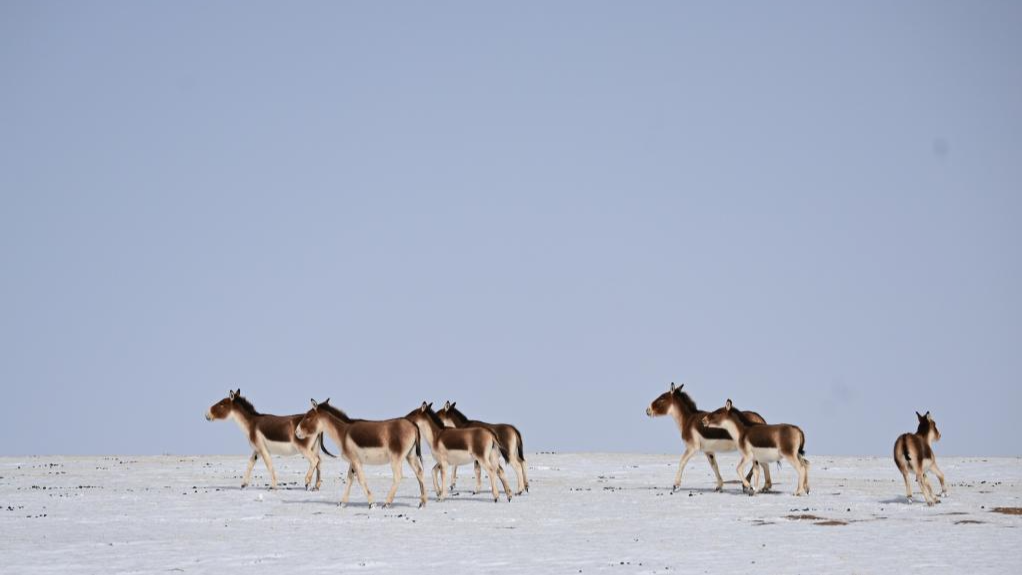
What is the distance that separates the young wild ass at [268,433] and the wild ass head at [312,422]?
114cm

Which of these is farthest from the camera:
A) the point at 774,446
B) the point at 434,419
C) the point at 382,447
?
the point at 774,446

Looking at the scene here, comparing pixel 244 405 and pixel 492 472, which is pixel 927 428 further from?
pixel 244 405

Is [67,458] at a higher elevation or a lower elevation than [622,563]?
higher

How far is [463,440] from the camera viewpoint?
2577 centimetres

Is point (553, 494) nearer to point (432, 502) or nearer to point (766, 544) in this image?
point (432, 502)

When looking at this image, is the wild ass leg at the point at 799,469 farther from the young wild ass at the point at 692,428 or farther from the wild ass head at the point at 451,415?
the wild ass head at the point at 451,415

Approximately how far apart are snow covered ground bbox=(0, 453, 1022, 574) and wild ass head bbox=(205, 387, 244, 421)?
172cm

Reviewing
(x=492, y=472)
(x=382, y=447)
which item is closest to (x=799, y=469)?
(x=492, y=472)

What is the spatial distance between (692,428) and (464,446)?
6.40 meters

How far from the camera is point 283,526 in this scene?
872 inches

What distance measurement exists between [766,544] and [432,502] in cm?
868

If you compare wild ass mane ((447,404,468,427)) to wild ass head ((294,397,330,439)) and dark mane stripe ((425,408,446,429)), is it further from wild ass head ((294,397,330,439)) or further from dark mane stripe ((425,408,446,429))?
wild ass head ((294,397,330,439))

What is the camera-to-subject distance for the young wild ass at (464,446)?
1008 inches

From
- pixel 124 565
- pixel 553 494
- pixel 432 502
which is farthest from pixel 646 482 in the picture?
pixel 124 565
